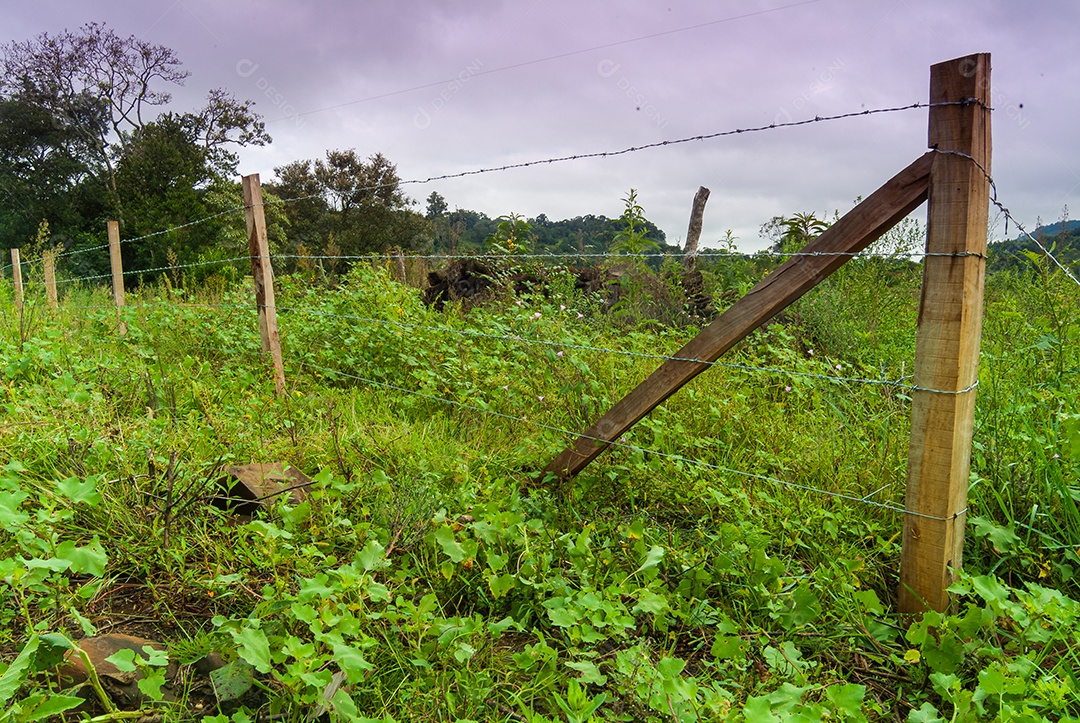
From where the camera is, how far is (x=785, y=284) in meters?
2.31

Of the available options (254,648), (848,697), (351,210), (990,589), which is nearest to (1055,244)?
(990,589)

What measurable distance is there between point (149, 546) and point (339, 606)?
0.94 m

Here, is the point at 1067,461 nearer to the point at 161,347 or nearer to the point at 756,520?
the point at 756,520

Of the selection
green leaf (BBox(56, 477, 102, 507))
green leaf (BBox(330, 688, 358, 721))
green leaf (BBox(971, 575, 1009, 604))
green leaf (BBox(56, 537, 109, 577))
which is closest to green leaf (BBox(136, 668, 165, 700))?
green leaf (BBox(56, 537, 109, 577))

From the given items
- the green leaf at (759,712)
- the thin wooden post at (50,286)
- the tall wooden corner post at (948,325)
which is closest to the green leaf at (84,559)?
the green leaf at (759,712)

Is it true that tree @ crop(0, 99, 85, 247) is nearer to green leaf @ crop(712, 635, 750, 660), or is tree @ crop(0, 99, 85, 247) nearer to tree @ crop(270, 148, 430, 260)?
tree @ crop(270, 148, 430, 260)

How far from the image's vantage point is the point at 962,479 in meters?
2.12

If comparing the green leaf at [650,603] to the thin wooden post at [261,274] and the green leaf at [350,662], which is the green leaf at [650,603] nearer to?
the green leaf at [350,662]

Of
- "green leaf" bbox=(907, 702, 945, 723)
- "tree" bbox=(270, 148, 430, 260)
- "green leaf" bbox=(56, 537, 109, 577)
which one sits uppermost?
"tree" bbox=(270, 148, 430, 260)

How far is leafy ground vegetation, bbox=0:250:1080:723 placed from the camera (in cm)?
179

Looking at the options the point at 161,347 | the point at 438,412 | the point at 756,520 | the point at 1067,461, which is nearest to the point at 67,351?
the point at 161,347

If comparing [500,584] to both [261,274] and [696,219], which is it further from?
[696,219]

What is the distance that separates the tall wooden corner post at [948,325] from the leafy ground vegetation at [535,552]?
0.20m

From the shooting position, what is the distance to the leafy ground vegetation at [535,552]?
1.79 metres
